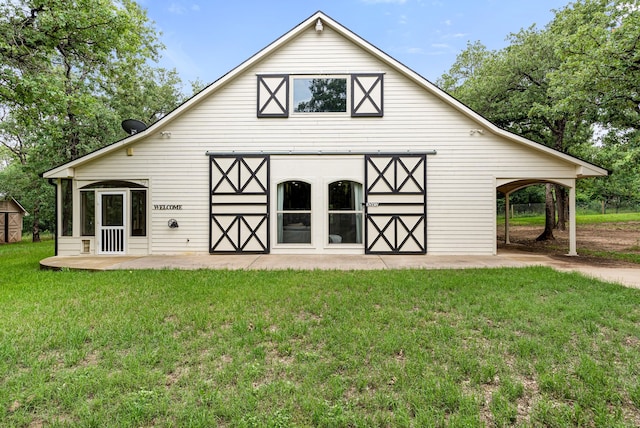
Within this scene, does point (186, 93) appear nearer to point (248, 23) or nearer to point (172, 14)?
point (172, 14)

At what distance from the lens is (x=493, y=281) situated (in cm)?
532

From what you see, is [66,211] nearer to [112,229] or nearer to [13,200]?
[112,229]

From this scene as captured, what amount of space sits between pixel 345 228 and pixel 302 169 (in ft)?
6.77

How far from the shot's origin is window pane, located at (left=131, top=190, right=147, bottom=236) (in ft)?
29.0

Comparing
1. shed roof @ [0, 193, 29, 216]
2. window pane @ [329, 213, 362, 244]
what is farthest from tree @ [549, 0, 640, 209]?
shed roof @ [0, 193, 29, 216]

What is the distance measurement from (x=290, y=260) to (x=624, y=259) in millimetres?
8496

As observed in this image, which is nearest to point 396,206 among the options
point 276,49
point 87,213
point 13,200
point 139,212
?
point 276,49

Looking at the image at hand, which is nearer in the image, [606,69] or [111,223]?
[606,69]

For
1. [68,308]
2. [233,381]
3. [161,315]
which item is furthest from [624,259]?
[68,308]

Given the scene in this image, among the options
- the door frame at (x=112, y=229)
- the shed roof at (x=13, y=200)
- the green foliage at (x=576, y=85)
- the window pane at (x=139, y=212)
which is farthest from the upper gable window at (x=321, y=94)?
the shed roof at (x=13, y=200)

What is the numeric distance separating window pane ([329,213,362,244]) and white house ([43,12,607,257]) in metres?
0.03

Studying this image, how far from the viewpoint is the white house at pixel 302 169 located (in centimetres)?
858

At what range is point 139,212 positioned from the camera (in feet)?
29.1

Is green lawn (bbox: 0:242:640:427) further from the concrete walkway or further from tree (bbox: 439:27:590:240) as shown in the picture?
tree (bbox: 439:27:590:240)
